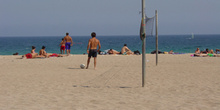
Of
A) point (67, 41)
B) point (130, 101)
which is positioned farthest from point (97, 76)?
point (67, 41)

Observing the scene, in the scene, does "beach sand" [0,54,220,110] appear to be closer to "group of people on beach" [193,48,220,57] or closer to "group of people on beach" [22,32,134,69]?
"group of people on beach" [22,32,134,69]

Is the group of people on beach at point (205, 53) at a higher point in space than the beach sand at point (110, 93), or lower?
higher

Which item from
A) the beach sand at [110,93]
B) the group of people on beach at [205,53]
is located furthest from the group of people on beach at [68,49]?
the group of people on beach at [205,53]

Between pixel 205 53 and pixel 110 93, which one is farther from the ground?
pixel 205 53

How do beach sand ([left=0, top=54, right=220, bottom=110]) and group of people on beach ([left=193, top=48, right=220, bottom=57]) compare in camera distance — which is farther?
group of people on beach ([left=193, top=48, right=220, bottom=57])

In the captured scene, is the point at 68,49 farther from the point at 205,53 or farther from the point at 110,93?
the point at 110,93

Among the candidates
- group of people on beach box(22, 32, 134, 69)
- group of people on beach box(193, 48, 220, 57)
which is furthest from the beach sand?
group of people on beach box(193, 48, 220, 57)

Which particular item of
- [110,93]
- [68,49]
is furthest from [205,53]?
[110,93]

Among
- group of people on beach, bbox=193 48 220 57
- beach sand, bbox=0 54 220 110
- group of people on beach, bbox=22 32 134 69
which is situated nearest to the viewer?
beach sand, bbox=0 54 220 110

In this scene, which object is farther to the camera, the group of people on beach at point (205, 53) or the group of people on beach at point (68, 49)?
the group of people on beach at point (205, 53)

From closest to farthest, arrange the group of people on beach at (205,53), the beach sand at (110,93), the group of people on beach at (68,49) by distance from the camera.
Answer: the beach sand at (110,93)
the group of people on beach at (68,49)
the group of people on beach at (205,53)

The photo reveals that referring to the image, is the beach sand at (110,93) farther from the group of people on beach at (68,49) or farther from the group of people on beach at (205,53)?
the group of people on beach at (205,53)

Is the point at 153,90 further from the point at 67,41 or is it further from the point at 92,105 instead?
the point at 67,41

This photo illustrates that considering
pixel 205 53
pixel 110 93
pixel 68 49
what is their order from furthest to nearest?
pixel 205 53 < pixel 68 49 < pixel 110 93
